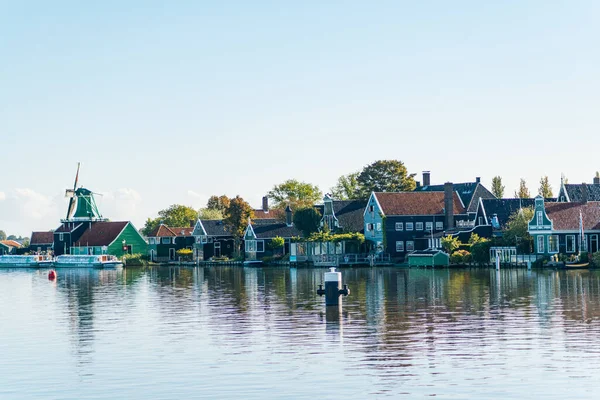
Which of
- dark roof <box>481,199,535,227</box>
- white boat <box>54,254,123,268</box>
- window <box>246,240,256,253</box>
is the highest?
dark roof <box>481,199,535,227</box>

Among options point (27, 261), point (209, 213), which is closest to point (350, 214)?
point (209, 213)

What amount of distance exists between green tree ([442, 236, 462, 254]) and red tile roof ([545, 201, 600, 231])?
10.4m

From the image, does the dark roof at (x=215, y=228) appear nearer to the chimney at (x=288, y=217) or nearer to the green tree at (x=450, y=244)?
the chimney at (x=288, y=217)

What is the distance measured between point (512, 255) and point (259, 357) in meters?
69.6

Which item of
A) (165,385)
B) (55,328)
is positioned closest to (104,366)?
(165,385)

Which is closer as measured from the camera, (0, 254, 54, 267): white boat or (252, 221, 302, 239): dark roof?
(252, 221, 302, 239): dark roof

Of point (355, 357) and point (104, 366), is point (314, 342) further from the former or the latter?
point (104, 366)

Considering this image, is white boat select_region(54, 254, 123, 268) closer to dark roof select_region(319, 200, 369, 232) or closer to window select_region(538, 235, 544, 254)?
dark roof select_region(319, 200, 369, 232)

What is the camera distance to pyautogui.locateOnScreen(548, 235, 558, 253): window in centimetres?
9656

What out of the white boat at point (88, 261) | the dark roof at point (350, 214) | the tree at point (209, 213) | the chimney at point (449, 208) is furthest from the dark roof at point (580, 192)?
the tree at point (209, 213)

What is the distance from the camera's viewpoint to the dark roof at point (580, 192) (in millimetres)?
109688

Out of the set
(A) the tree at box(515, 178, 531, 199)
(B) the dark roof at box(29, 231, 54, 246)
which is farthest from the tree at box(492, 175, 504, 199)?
(B) the dark roof at box(29, 231, 54, 246)

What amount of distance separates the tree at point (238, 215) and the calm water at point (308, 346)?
79.7 metres

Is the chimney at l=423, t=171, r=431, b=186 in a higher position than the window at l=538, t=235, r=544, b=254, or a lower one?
higher
